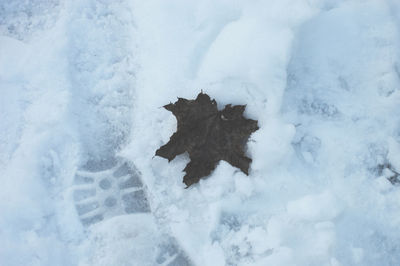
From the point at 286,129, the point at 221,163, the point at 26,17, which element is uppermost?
the point at 26,17

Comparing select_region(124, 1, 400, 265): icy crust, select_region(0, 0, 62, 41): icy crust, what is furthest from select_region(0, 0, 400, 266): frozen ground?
select_region(0, 0, 62, 41): icy crust

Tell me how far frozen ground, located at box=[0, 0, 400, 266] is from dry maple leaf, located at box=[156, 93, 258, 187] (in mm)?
52

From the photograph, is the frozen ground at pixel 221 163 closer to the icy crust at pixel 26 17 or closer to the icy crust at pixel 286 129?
the icy crust at pixel 286 129

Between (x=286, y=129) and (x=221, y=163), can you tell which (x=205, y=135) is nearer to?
(x=221, y=163)

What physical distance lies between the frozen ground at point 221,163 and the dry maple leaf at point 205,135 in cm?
5

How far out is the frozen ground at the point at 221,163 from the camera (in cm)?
170

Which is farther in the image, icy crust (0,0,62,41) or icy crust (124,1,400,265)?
icy crust (0,0,62,41)

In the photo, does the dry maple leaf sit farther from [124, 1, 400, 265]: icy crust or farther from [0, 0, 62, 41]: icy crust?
[0, 0, 62, 41]: icy crust

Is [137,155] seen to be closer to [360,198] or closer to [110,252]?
[110,252]

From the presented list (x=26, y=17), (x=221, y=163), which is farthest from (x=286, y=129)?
(x=26, y=17)

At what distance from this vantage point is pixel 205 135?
175 centimetres

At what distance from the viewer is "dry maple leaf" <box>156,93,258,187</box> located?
5.73 feet

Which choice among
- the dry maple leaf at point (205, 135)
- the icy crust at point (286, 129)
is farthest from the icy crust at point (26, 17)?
the dry maple leaf at point (205, 135)

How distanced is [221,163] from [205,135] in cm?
15
